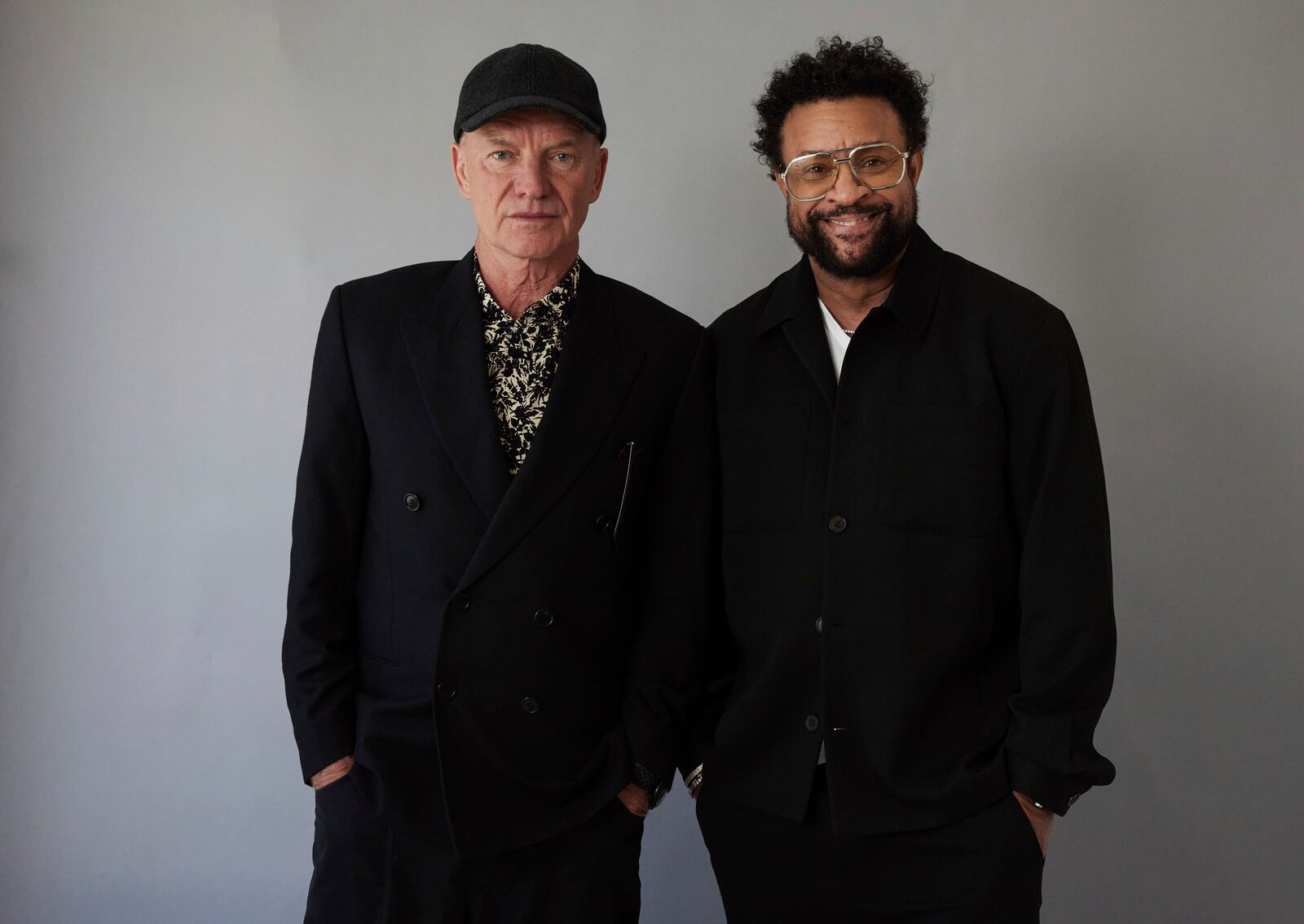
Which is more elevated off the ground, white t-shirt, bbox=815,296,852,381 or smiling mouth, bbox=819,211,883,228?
smiling mouth, bbox=819,211,883,228

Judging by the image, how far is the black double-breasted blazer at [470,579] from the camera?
1892 millimetres

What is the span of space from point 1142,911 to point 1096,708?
45.8 inches

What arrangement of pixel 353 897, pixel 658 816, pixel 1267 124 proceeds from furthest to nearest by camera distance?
pixel 658 816
pixel 1267 124
pixel 353 897

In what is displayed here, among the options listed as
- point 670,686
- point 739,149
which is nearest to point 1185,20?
point 739,149

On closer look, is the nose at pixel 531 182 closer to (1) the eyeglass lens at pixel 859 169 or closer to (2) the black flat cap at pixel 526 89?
(2) the black flat cap at pixel 526 89

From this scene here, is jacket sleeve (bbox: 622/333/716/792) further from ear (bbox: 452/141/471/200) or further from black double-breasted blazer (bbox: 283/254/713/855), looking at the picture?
ear (bbox: 452/141/471/200)

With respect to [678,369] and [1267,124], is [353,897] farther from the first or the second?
[1267,124]

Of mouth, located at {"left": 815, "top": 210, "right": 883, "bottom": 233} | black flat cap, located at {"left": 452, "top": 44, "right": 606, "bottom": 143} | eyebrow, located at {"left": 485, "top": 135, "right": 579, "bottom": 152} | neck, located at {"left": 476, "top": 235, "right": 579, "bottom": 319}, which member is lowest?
neck, located at {"left": 476, "top": 235, "right": 579, "bottom": 319}

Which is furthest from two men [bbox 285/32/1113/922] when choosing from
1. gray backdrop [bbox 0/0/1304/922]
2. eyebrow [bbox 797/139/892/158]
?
gray backdrop [bbox 0/0/1304/922]

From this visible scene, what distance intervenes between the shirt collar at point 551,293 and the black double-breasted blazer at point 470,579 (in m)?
0.03

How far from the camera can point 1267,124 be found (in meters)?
2.66

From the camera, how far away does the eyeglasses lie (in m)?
2.02

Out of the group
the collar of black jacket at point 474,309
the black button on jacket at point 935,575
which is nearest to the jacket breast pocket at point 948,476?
the black button on jacket at point 935,575

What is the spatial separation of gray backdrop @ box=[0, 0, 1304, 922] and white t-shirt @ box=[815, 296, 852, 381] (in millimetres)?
710
